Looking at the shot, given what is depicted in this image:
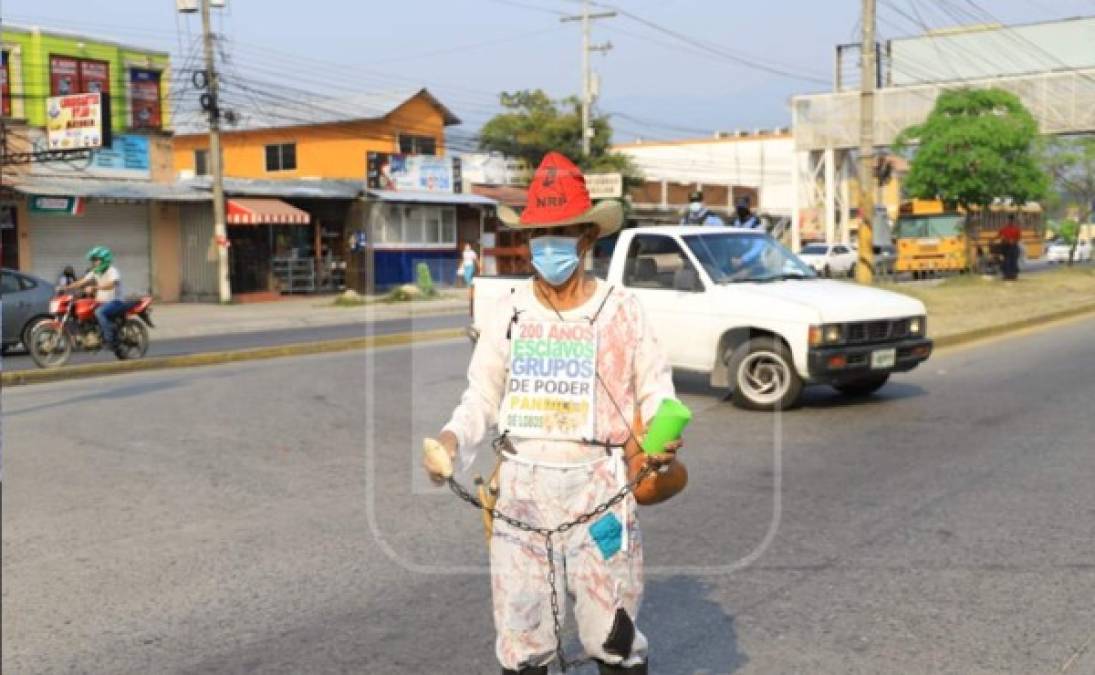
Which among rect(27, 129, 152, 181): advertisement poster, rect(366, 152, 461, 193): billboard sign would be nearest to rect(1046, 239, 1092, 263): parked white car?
rect(366, 152, 461, 193): billboard sign

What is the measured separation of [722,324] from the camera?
1083 cm

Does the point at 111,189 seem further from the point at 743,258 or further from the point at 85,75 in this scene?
the point at 743,258

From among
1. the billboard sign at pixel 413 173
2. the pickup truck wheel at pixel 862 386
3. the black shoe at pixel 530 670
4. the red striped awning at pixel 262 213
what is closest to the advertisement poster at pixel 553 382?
the black shoe at pixel 530 670

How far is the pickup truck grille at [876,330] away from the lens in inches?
411

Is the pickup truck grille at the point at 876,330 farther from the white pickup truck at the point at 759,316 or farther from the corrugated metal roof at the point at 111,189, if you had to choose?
the corrugated metal roof at the point at 111,189

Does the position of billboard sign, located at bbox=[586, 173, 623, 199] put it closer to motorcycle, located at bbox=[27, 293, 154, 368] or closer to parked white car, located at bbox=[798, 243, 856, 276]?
motorcycle, located at bbox=[27, 293, 154, 368]

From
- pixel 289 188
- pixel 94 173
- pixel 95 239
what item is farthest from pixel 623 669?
pixel 289 188

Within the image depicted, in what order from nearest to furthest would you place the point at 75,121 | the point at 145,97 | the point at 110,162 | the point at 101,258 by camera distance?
the point at 101,258 → the point at 75,121 → the point at 110,162 → the point at 145,97

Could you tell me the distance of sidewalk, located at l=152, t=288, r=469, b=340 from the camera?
24.9 metres

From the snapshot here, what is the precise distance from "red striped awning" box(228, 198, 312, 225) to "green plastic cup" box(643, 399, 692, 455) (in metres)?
32.0

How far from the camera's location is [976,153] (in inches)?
1230

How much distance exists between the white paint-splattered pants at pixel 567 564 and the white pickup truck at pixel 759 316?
707 centimetres

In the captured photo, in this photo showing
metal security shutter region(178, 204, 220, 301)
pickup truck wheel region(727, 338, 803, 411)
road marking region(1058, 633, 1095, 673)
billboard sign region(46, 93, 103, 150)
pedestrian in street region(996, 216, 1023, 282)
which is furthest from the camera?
metal security shutter region(178, 204, 220, 301)

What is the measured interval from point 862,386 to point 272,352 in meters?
9.09
